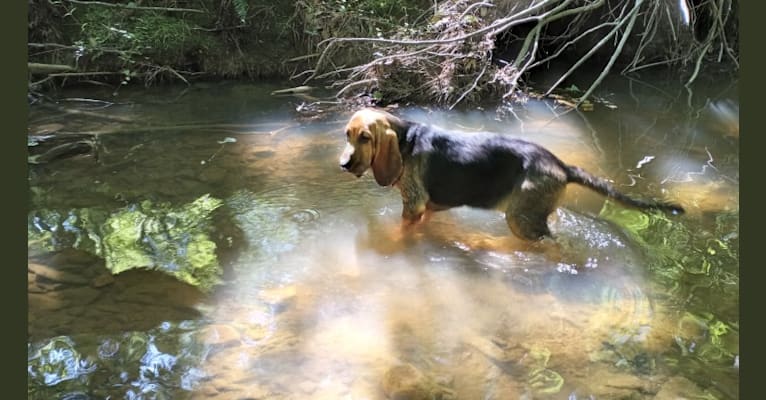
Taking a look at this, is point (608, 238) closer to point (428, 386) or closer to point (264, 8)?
point (428, 386)

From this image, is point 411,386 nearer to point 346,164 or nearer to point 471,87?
point 346,164

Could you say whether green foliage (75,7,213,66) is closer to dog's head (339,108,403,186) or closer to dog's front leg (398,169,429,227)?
dog's head (339,108,403,186)

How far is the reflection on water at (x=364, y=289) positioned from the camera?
3508 mm

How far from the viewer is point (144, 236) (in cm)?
530

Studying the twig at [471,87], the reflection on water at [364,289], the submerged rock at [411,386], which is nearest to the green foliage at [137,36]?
the reflection on water at [364,289]

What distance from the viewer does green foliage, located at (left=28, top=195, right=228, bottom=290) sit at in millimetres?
4805

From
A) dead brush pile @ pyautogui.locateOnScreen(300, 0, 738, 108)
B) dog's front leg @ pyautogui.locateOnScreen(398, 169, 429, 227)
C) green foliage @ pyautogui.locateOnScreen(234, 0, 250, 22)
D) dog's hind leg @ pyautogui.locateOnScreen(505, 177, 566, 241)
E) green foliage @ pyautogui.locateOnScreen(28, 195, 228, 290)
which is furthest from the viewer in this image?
green foliage @ pyautogui.locateOnScreen(234, 0, 250, 22)

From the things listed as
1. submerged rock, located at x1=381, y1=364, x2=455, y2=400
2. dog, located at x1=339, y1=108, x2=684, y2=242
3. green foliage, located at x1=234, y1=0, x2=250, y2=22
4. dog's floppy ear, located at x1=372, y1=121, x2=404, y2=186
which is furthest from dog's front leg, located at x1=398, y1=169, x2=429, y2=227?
green foliage, located at x1=234, y1=0, x2=250, y2=22

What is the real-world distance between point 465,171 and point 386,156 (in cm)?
74

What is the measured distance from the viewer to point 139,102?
→ 987 centimetres

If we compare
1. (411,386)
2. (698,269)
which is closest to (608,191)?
(698,269)

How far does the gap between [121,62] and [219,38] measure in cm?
190

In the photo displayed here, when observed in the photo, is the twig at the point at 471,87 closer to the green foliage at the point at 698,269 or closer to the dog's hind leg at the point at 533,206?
the green foliage at the point at 698,269

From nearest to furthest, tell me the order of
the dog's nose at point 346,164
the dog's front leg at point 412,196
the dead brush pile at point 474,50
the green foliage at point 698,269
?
the green foliage at point 698,269 < the dog's nose at point 346,164 < the dog's front leg at point 412,196 < the dead brush pile at point 474,50
